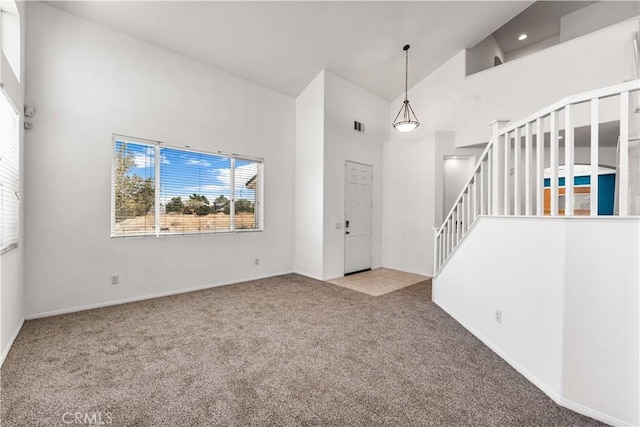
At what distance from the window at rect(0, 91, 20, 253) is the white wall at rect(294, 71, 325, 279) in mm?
3953

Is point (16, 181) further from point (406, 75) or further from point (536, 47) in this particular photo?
point (536, 47)

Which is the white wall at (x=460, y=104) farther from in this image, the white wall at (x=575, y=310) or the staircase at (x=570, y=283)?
the white wall at (x=575, y=310)

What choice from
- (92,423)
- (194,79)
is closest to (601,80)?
(194,79)

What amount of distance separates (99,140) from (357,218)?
14.9 ft

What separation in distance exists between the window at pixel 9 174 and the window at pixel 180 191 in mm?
980

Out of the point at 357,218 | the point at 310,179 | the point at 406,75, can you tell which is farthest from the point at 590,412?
the point at 406,75

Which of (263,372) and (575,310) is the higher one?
(575,310)

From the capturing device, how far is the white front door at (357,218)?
5.81 m

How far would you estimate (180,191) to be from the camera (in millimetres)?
4469

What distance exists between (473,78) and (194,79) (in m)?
5.19

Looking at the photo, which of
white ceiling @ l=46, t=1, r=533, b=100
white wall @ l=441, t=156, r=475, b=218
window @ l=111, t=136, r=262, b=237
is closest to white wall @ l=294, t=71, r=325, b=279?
white ceiling @ l=46, t=1, r=533, b=100

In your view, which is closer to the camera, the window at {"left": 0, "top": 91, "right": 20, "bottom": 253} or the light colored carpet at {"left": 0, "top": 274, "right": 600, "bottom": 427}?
the light colored carpet at {"left": 0, "top": 274, "right": 600, "bottom": 427}

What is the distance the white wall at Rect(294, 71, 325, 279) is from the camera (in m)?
5.32

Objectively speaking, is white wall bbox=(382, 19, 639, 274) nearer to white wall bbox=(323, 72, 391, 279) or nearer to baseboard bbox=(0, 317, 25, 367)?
white wall bbox=(323, 72, 391, 279)
